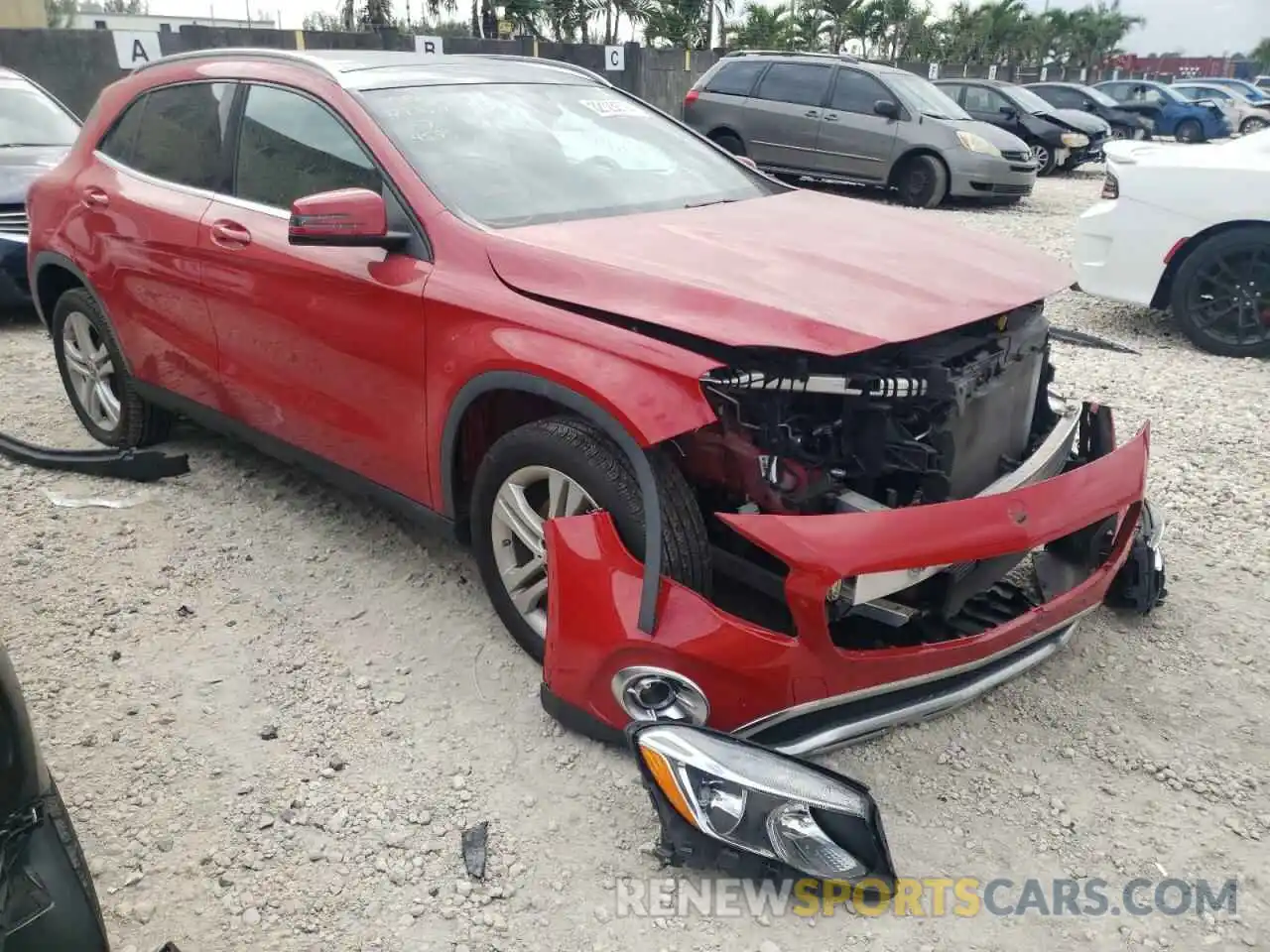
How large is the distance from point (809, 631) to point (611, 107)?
2.35 metres

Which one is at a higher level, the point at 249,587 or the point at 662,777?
the point at 662,777

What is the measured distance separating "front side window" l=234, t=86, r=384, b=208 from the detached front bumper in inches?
58.1

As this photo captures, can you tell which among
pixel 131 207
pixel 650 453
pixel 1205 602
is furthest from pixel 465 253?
pixel 1205 602

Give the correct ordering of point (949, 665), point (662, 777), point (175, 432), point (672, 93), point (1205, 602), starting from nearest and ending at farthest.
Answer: point (662, 777) → point (949, 665) → point (1205, 602) → point (175, 432) → point (672, 93)

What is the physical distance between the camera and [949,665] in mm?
2479

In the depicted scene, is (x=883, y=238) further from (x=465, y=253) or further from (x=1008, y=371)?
(x=465, y=253)

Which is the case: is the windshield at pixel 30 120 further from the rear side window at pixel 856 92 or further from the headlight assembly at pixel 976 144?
the headlight assembly at pixel 976 144

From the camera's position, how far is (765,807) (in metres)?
2.18

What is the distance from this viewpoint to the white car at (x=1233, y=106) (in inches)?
1054

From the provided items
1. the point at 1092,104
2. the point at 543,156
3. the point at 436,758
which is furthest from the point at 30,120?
the point at 1092,104

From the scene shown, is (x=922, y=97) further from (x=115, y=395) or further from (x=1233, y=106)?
(x=1233, y=106)

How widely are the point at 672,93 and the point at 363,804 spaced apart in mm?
18636

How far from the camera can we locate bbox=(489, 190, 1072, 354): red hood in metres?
2.38

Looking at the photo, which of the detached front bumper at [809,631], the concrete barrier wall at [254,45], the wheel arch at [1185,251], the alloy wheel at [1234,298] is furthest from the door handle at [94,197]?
the alloy wheel at [1234,298]
